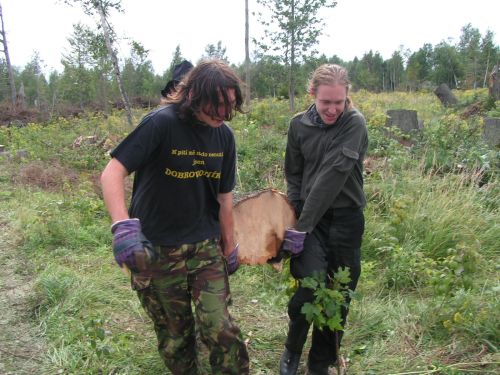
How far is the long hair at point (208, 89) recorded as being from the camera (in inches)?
76.2

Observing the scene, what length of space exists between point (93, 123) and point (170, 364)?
1382cm

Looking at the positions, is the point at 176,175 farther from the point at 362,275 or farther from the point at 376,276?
the point at 376,276

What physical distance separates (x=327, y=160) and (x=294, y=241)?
48 centimetres

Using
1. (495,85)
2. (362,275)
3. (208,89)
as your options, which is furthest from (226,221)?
(495,85)

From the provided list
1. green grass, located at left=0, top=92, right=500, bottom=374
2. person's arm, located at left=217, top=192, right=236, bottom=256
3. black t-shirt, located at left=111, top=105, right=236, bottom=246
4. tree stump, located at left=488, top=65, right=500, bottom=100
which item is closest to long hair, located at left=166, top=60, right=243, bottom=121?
black t-shirt, located at left=111, top=105, right=236, bottom=246

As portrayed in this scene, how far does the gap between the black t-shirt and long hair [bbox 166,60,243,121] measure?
0.08 m

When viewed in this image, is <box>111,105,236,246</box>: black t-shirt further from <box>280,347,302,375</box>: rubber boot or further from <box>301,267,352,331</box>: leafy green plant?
<box>280,347,302,375</box>: rubber boot

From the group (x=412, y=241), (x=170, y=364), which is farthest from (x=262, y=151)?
(x=170, y=364)

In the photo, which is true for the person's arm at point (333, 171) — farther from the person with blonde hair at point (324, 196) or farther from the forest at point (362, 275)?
the forest at point (362, 275)

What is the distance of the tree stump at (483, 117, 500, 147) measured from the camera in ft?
22.2

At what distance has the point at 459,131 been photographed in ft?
22.5

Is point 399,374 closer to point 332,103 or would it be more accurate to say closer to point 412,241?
point 332,103

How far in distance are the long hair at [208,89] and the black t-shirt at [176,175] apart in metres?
0.08

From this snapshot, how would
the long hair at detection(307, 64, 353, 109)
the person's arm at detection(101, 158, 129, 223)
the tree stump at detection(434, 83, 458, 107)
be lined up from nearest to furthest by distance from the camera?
the person's arm at detection(101, 158, 129, 223)
the long hair at detection(307, 64, 353, 109)
the tree stump at detection(434, 83, 458, 107)
